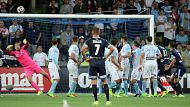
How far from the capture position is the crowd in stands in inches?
1083

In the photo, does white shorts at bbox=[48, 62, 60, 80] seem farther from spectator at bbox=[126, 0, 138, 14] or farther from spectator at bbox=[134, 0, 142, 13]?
spectator at bbox=[134, 0, 142, 13]

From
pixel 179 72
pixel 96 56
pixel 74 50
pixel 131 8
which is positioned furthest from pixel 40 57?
pixel 96 56

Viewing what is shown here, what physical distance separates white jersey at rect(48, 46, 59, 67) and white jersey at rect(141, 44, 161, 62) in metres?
3.07

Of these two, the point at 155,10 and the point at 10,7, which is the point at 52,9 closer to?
the point at 10,7

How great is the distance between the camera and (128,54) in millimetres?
25047

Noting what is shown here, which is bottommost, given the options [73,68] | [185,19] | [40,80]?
[40,80]

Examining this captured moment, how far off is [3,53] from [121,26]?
4839 mm

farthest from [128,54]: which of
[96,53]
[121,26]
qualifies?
[96,53]

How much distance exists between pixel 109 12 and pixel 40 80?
5.22 m

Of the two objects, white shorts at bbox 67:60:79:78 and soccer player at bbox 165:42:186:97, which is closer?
white shorts at bbox 67:60:79:78

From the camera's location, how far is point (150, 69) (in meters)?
25.1

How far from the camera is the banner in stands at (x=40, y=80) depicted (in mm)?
27156

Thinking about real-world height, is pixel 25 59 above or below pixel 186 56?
above

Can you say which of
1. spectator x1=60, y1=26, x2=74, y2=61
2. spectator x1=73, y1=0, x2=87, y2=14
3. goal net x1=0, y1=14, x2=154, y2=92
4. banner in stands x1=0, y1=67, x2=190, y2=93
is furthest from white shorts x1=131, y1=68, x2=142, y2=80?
spectator x1=73, y1=0, x2=87, y2=14
